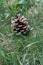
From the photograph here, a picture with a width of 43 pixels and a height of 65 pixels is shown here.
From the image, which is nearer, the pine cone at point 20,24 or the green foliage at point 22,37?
the green foliage at point 22,37

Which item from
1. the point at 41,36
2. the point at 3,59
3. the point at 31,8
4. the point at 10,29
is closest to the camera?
the point at 3,59

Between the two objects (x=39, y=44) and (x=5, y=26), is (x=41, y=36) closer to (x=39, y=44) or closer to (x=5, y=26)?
(x=39, y=44)

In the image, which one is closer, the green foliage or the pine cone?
the green foliage

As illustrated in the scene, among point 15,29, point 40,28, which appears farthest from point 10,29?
point 40,28
